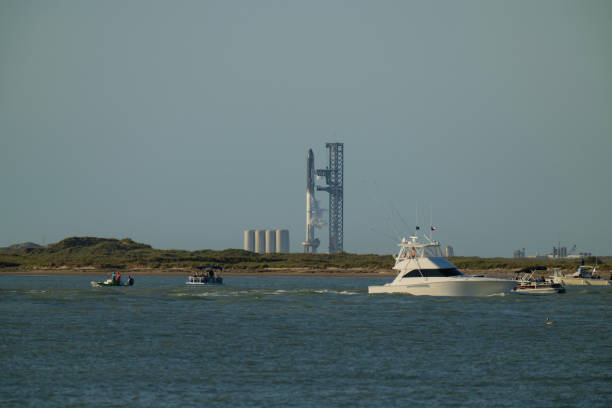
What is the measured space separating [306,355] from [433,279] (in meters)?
31.6

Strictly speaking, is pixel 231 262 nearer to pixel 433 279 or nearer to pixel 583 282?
pixel 583 282

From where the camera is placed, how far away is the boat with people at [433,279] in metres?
71.6

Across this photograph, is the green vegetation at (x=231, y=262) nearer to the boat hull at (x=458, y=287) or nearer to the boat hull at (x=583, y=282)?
the boat hull at (x=583, y=282)

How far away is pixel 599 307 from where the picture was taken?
72.0 m

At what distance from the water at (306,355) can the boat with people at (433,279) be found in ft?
4.20

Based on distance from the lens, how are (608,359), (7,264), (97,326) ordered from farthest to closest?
(7,264), (97,326), (608,359)

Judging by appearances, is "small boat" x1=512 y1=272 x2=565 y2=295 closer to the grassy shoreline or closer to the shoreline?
the grassy shoreline

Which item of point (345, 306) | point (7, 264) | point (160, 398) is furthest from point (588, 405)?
point (7, 264)

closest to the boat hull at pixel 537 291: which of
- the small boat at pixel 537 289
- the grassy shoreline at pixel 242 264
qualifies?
the small boat at pixel 537 289

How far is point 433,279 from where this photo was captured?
71.5 meters

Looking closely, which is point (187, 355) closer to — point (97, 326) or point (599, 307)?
point (97, 326)

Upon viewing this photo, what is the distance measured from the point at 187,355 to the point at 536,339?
1999 centimetres

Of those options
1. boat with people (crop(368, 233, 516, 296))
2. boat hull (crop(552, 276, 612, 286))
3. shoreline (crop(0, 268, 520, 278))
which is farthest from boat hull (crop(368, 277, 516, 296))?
shoreline (crop(0, 268, 520, 278))

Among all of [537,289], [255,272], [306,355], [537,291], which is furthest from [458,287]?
[255,272]
